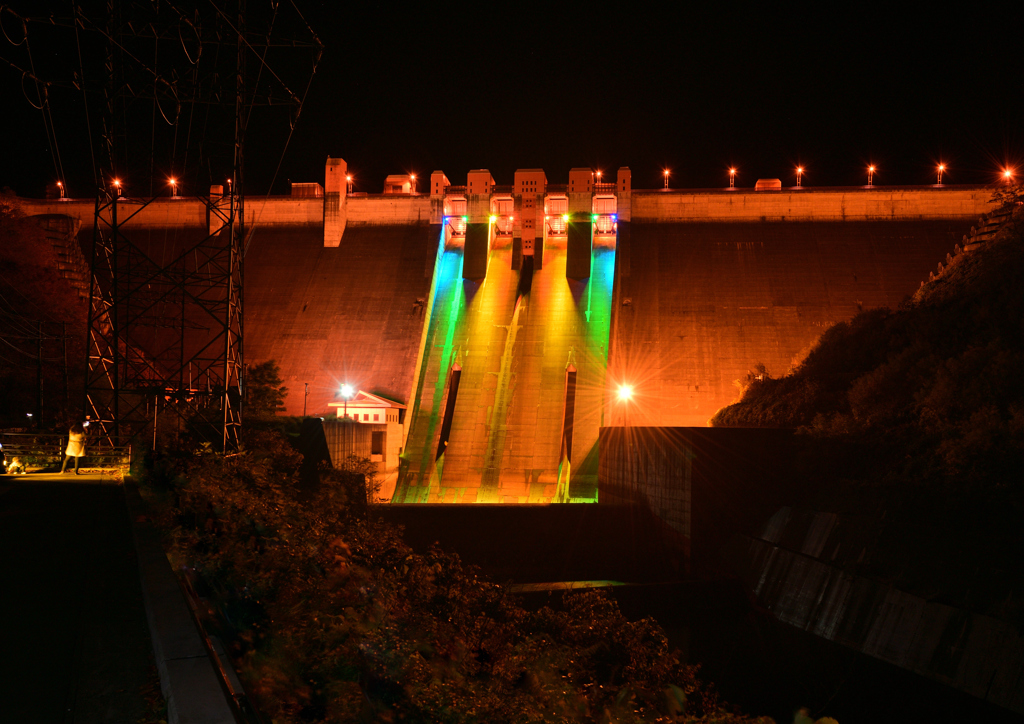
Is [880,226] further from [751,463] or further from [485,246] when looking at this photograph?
[751,463]

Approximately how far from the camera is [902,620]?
34.8ft

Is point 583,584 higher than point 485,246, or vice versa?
point 485,246

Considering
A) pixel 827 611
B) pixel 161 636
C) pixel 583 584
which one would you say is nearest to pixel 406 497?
pixel 583 584

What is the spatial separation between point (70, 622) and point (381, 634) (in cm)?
218

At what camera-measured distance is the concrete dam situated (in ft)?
91.7

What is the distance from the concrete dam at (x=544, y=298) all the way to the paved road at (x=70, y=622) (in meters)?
17.9

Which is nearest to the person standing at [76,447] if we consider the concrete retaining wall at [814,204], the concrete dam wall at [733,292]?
the concrete dam wall at [733,292]

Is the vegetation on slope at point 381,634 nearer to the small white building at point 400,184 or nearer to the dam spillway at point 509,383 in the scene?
the dam spillway at point 509,383

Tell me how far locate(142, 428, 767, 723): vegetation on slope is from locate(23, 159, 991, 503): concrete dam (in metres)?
17.0

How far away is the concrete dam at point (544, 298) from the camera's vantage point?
28.0 meters

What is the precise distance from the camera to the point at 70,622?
5293 millimetres

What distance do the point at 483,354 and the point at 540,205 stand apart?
25.5ft

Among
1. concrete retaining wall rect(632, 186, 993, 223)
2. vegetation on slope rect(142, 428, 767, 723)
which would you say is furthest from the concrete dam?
vegetation on slope rect(142, 428, 767, 723)

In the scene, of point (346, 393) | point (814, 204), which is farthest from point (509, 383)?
point (814, 204)
